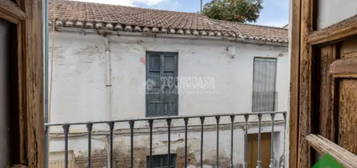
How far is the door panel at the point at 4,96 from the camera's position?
643mm

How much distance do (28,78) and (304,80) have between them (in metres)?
0.90

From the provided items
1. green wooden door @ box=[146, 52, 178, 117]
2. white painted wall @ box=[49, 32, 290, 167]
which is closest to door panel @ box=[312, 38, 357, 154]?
white painted wall @ box=[49, 32, 290, 167]

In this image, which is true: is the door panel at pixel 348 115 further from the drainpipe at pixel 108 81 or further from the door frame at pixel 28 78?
the drainpipe at pixel 108 81

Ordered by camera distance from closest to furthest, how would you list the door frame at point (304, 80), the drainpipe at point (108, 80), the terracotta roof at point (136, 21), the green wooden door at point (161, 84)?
the door frame at point (304, 80) < the terracotta roof at point (136, 21) < the drainpipe at point (108, 80) < the green wooden door at point (161, 84)

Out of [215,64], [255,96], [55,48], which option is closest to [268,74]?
[255,96]

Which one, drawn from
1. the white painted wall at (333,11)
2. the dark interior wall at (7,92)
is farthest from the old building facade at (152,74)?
the white painted wall at (333,11)

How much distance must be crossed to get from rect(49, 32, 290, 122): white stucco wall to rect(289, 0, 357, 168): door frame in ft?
12.0

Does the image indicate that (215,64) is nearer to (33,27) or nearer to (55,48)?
(55,48)

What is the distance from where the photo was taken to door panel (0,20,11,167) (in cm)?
64

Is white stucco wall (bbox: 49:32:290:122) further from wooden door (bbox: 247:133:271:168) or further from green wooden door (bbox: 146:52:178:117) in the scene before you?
wooden door (bbox: 247:133:271:168)

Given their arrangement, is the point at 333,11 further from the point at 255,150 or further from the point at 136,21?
the point at 255,150

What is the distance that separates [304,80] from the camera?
0.92 meters

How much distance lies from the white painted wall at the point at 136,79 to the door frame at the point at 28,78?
4719 mm

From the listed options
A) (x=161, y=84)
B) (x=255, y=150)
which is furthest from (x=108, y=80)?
(x=255, y=150)
